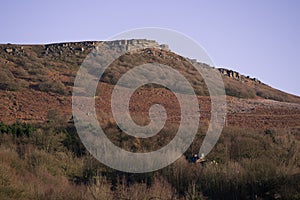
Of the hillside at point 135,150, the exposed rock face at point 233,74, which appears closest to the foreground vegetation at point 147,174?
the hillside at point 135,150

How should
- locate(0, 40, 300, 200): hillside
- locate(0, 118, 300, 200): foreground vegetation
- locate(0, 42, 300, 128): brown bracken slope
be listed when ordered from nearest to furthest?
1. locate(0, 118, 300, 200): foreground vegetation
2. locate(0, 40, 300, 200): hillside
3. locate(0, 42, 300, 128): brown bracken slope

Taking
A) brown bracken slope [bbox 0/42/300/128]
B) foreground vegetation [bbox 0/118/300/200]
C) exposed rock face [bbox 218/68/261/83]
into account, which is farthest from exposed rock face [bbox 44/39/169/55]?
foreground vegetation [bbox 0/118/300/200]

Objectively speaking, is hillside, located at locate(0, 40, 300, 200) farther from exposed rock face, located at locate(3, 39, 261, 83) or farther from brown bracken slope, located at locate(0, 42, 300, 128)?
exposed rock face, located at locate(3, 39, 261, 83)

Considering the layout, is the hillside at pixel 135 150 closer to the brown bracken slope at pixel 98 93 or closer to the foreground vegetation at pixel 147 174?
the foreground vegetation at pixel 147 174

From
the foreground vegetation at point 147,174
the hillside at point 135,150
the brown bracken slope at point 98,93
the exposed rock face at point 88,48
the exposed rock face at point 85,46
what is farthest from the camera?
the exposed rock face at point 85,46

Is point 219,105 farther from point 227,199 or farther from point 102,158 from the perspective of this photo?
point 227,199

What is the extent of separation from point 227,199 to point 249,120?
2545cm

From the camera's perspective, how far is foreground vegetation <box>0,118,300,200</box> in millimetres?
15094

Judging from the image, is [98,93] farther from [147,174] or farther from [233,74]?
[233,74]

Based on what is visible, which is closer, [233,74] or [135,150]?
[135,150]

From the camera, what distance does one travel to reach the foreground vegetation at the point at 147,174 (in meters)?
15.1

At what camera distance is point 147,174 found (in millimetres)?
20109

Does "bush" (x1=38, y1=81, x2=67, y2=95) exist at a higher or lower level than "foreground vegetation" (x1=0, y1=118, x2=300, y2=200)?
higher

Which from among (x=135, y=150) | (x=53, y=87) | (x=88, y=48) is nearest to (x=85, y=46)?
(x=88, y=48)
